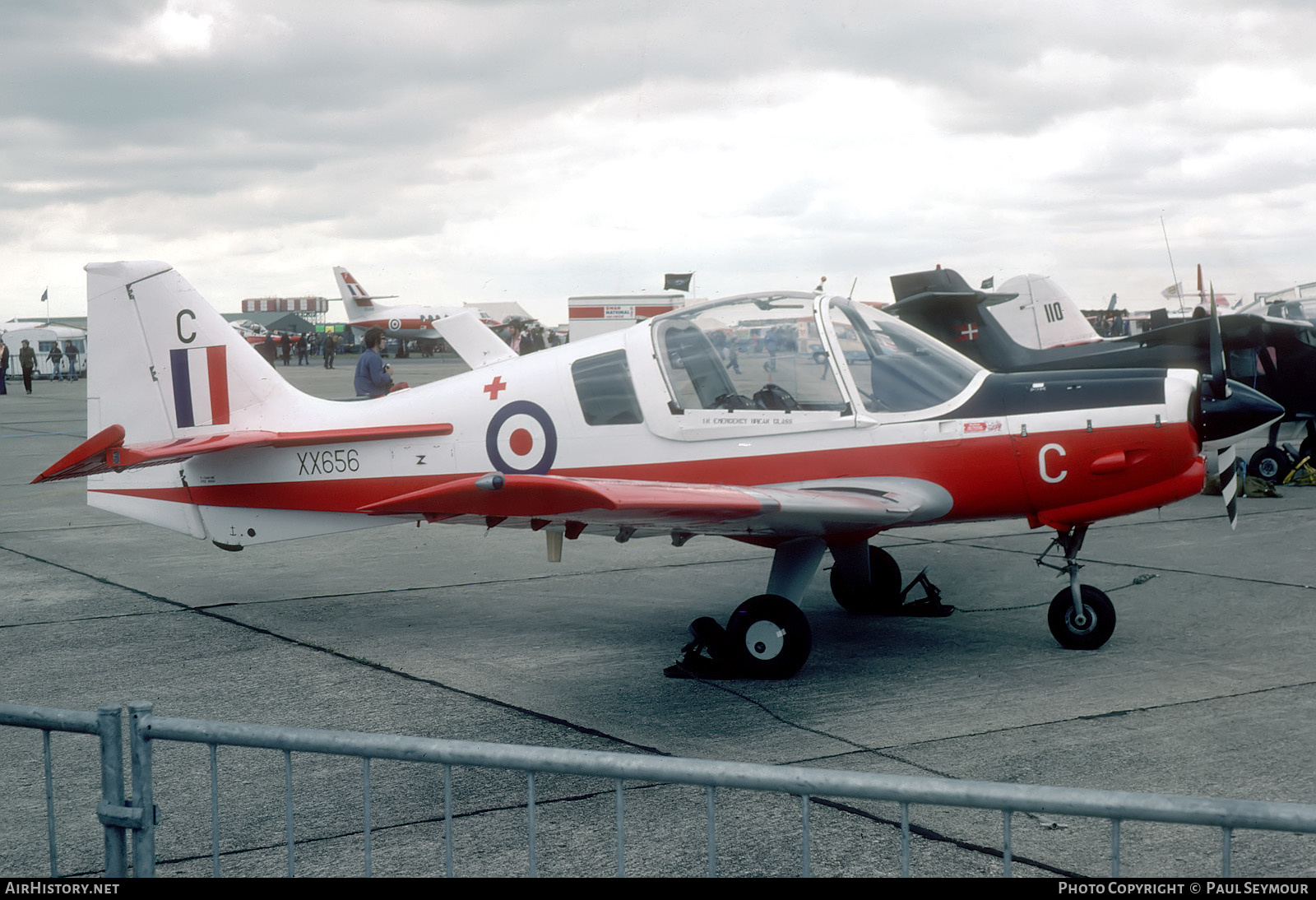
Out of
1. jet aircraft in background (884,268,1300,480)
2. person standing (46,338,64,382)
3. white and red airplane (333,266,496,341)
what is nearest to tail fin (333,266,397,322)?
white and red airplane (333,266,496,341)

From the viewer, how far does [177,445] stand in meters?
7.14

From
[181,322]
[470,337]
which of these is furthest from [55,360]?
[181,322]

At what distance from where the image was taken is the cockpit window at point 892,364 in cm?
630

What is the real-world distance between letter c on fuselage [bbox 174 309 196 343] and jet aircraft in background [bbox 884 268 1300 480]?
6.36 m

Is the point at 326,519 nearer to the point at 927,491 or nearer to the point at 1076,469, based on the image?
the point at 927,491

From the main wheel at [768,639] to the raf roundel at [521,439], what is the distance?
1.53 metres

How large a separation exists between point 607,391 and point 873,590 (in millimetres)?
2173

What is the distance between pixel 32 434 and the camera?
2206 centimetres

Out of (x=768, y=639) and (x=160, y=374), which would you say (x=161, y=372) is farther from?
(x=768, y=639)

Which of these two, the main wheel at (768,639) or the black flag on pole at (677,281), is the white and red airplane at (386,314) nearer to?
the black flag on pole at (677,281)

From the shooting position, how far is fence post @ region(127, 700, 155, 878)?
2670 millimetres

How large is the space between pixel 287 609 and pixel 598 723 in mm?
3298
